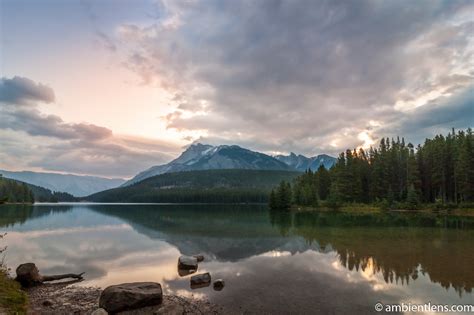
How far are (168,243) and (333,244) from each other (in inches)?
860

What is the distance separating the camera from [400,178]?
111 metres

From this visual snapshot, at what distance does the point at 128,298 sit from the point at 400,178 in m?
115

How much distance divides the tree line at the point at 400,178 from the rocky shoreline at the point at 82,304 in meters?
93.8

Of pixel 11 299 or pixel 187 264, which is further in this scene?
pixel 187 264

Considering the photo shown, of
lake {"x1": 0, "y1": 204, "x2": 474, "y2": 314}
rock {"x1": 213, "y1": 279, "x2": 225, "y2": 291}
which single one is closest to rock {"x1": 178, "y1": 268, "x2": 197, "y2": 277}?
lake {"x1": 0, "y1": 204, "x2": 474, "y2": 314}

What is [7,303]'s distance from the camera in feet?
52.7

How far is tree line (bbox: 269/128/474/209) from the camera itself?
297 ft

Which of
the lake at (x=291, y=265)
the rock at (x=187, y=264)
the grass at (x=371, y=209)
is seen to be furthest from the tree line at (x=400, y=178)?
the rock at (x=187, y=264)

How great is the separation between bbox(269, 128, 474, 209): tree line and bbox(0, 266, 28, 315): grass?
328ft

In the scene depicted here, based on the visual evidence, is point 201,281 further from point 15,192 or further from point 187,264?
point 15,192

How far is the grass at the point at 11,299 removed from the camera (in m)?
15.0

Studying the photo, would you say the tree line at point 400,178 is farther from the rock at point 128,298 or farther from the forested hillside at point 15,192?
the forested hillside at point 15,192

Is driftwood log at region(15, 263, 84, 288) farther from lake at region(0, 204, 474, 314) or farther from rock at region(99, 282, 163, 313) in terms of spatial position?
rock at region(99, 282, 163, 313)

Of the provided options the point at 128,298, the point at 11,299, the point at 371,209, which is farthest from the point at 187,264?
the point at 371,209
